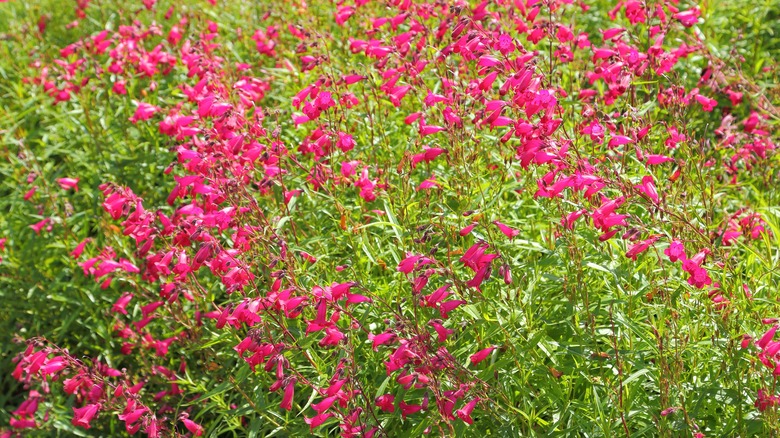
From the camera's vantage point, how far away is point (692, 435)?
3.79m

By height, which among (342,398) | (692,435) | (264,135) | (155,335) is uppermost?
(264,135)

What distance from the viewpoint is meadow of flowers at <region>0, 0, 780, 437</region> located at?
148 inches

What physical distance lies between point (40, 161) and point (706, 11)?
5481mm

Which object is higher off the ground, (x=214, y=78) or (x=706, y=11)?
(x=214, y=78)

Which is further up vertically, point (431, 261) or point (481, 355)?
point (431, 261)

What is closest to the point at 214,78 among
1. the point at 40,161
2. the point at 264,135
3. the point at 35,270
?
the point at 264,135

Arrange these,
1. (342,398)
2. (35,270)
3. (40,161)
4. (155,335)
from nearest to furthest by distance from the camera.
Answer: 1. (342,398)
2. (155,335)
3. (35,270)
4. (40,161)

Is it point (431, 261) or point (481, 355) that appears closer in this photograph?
point (431, 261)

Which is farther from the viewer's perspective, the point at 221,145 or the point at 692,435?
the point at 221,145

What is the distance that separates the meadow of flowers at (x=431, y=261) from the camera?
376 cm

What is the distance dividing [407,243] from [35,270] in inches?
121

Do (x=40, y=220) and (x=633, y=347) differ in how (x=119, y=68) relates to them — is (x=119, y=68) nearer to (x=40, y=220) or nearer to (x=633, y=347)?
(x=40, y=220)

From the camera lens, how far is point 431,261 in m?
3.56

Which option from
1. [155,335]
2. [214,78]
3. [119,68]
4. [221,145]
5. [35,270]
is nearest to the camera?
[221,145]
